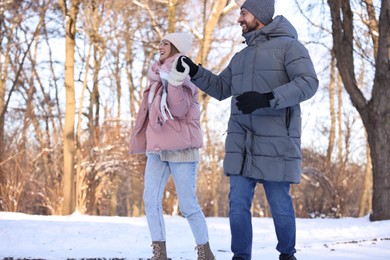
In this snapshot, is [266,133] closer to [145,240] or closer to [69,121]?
[145,240]

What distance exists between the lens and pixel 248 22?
383 centimetres

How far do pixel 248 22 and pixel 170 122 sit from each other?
3.05ft

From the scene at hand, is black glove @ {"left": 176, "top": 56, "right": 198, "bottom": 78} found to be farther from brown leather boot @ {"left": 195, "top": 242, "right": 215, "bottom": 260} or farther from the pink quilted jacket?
brown leather boot @ {"left": 195, "top": 242, "right": 215, "bottom": 260}

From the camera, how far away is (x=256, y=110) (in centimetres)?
369

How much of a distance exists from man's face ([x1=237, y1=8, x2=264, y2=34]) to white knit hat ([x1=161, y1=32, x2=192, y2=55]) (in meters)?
0.73

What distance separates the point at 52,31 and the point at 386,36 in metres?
13.2

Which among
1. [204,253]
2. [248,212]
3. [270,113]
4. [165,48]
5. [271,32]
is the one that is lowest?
[204,253]

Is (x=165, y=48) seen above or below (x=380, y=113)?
below

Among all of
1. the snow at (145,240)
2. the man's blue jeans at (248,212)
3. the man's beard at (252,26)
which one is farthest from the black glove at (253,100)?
the snow at (145,240)

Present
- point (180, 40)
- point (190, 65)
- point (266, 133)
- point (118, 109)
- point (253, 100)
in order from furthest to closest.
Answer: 1. point (118, 109)
2. point (180, 40)
3. point (190, 65)
4. point (266, 133)
5. point (253, 100)

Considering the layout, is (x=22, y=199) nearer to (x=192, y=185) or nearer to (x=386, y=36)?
(x=386, y=36)

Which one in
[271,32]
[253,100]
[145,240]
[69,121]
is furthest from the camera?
[69,121]

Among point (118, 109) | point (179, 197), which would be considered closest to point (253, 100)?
point (179, 197)

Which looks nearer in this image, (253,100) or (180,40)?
(253,100)
